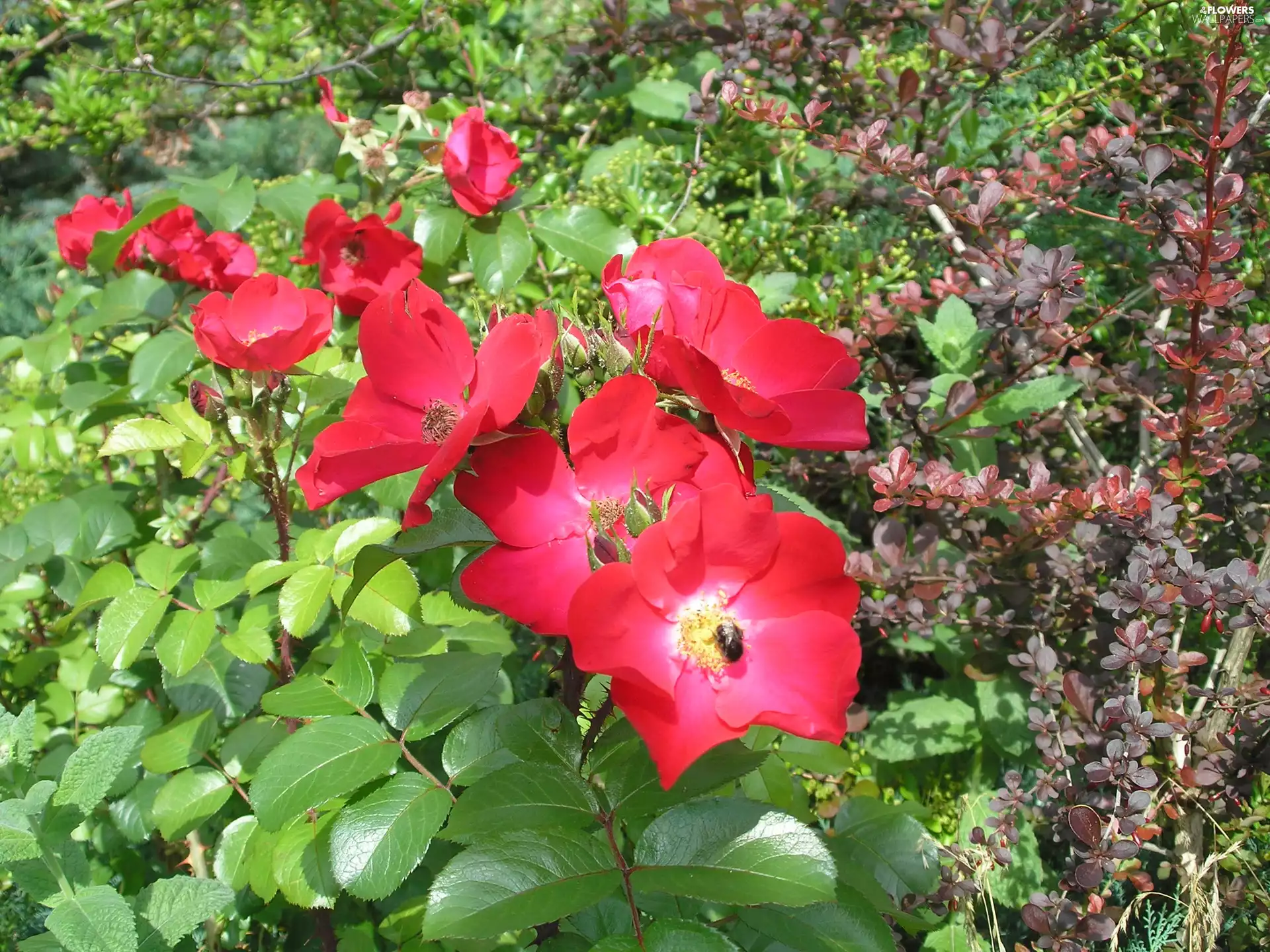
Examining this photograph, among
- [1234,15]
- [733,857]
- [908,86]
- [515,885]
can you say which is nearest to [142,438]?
[515,885]

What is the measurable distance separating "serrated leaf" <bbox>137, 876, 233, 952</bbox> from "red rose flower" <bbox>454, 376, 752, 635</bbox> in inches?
Result: 23.3

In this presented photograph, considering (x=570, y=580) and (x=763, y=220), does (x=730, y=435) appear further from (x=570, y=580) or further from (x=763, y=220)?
(x=763, y=220)

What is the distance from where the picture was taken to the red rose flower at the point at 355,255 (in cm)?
160

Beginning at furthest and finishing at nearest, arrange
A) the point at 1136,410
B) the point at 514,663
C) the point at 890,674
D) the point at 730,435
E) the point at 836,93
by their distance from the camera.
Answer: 1. the point at 890,674
2. the point at 836,93
3. the point at 1136,410
4. the point at 514,663
5. the point at 730,435

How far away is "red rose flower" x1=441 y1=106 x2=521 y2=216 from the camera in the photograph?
5.48 feet

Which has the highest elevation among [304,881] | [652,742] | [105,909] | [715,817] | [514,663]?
[652,742]

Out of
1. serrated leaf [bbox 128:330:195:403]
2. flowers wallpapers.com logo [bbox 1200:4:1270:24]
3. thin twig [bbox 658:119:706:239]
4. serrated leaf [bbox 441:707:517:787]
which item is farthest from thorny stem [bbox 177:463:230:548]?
flowers wallpapers.com logo [bbox 1200:4:1270:24]

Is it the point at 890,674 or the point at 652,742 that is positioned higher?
the point at 652,742

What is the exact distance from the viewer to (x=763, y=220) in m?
2.04

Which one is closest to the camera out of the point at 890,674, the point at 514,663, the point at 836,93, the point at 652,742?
the point at 652,742

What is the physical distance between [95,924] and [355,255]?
3.60 ft

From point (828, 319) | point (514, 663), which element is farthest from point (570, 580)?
point (828, 319)

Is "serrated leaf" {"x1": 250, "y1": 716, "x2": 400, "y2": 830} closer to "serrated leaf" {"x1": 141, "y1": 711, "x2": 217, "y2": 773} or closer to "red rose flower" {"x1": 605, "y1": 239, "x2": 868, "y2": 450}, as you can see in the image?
"serrated leaf" {"x1": 141, "y1": 711, "x2": 217, "y2": 773}

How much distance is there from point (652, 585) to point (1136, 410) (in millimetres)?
1502
